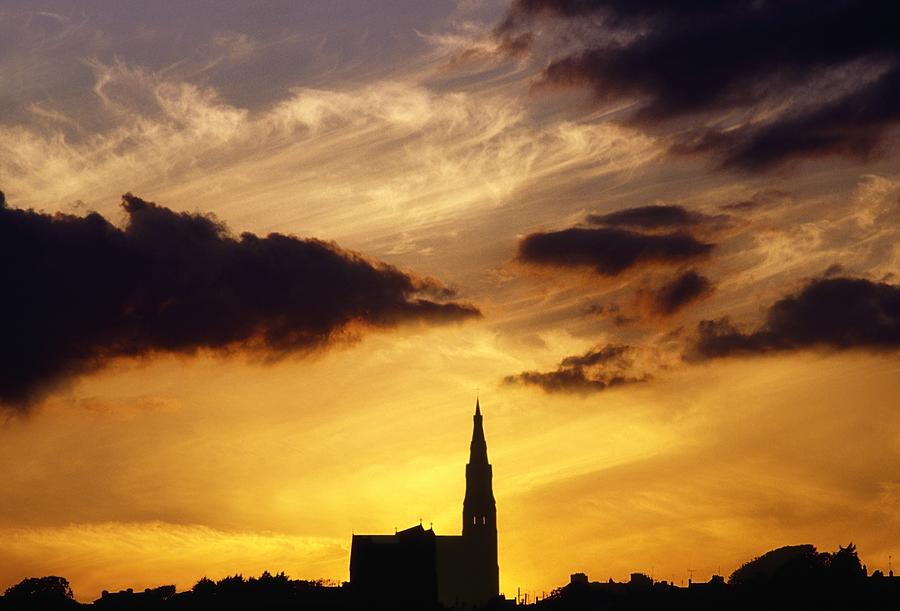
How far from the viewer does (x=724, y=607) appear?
196m

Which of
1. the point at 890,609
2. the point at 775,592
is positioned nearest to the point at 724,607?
the point at 775,592

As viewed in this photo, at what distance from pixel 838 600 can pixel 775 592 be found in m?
8.98

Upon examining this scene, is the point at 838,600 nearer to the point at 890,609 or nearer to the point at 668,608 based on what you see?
the point at 890,609

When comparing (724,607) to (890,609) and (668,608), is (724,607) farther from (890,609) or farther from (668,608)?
(890,609)

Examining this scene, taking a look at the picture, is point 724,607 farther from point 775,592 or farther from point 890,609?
point 890,609

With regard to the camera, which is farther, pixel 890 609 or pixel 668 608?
pixel 668 608

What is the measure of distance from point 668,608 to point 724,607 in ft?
22.8

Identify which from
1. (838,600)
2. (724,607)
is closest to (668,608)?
(724,607)

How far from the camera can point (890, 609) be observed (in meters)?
188

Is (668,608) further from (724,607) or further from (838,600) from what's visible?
(838,600)

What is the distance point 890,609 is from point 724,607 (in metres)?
19.1

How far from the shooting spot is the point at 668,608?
19988 centimetres

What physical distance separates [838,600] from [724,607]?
13.2 metres

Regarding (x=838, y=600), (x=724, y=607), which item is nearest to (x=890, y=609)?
(x=838, y=600)
